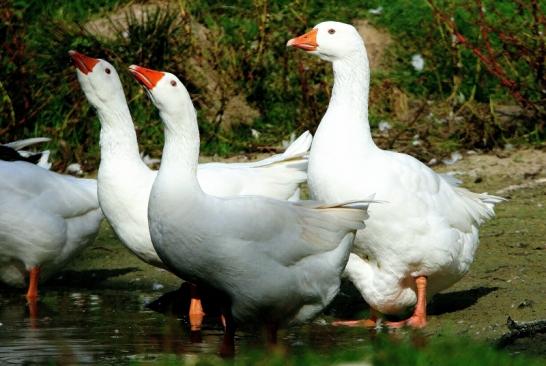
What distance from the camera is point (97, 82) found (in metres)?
7.52

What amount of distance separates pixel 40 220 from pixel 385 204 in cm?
258

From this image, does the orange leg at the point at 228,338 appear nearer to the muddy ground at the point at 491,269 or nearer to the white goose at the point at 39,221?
the muddy ground at the point at 491,269

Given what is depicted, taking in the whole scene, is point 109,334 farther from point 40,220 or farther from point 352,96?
point 352,96

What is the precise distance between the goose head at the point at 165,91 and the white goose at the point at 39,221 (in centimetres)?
225

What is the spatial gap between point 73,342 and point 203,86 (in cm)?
549

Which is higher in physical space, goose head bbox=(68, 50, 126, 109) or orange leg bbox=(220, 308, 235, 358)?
goose head bbox=(68, 50, 126, 109)

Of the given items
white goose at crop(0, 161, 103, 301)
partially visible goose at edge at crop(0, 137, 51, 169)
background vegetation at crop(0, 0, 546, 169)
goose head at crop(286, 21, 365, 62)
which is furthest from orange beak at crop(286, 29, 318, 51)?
background vegetation at crop(0, 0, 546, 169)

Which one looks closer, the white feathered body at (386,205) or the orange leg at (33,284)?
the white feathered body at (386,205)

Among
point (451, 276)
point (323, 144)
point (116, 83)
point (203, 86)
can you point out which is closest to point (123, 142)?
point (116, 83)

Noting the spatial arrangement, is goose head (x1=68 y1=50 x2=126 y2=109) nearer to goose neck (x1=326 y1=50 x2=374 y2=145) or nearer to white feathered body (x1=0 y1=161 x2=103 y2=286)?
white feathered body (x1=0 y1=161 x2=103 y2=286)

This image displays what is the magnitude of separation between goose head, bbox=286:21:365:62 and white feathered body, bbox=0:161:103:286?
2122 mm

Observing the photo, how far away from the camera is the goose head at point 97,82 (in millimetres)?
7500

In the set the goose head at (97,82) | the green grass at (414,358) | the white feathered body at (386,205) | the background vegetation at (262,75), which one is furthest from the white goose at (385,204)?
the background vegetation at (262,75)

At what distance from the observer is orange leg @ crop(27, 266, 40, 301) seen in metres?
7.65
